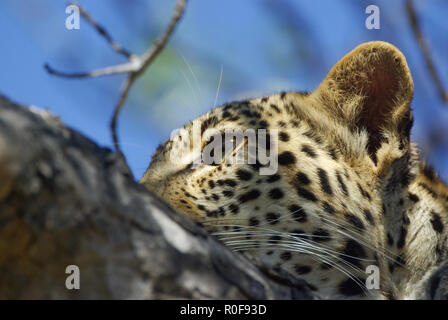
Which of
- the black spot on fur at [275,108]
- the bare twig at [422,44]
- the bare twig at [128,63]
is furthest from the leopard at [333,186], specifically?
the bare twig at [128,63]

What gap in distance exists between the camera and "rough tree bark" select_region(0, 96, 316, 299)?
139cm

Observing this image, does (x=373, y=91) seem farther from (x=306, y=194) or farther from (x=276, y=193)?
(x=276, y=193)

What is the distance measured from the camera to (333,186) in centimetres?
342

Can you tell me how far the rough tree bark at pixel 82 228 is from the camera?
54.9 inches

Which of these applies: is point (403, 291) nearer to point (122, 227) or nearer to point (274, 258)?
point (274, 258)

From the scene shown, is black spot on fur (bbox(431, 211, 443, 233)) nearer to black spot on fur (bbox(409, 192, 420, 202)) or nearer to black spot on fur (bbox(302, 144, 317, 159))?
black spot on fur (bbox(409, 192, 420, 202))

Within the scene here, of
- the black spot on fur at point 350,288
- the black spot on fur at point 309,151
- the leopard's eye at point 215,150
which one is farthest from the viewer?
the leopard's eye at point 215,150

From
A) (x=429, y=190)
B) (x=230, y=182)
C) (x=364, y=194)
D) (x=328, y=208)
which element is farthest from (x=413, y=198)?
(x=230, y=182)

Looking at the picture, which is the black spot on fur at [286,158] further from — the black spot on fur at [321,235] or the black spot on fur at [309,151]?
the black spot on fur at [321,235]

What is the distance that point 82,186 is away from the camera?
4.84ft

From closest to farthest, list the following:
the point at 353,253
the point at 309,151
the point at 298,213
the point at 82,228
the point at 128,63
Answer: the point at 82,228, the point at 128,63, the point at 353,253, the point at 298,213, the point at 309,151

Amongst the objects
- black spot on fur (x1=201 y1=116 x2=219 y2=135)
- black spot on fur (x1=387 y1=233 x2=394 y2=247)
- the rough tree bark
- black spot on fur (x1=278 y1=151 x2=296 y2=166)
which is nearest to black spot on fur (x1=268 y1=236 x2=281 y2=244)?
black spot on fur (x1=278 y1=151 x2=296 y2=166)

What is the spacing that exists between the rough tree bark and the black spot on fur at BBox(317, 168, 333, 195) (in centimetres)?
173

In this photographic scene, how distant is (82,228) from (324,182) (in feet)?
7.17
